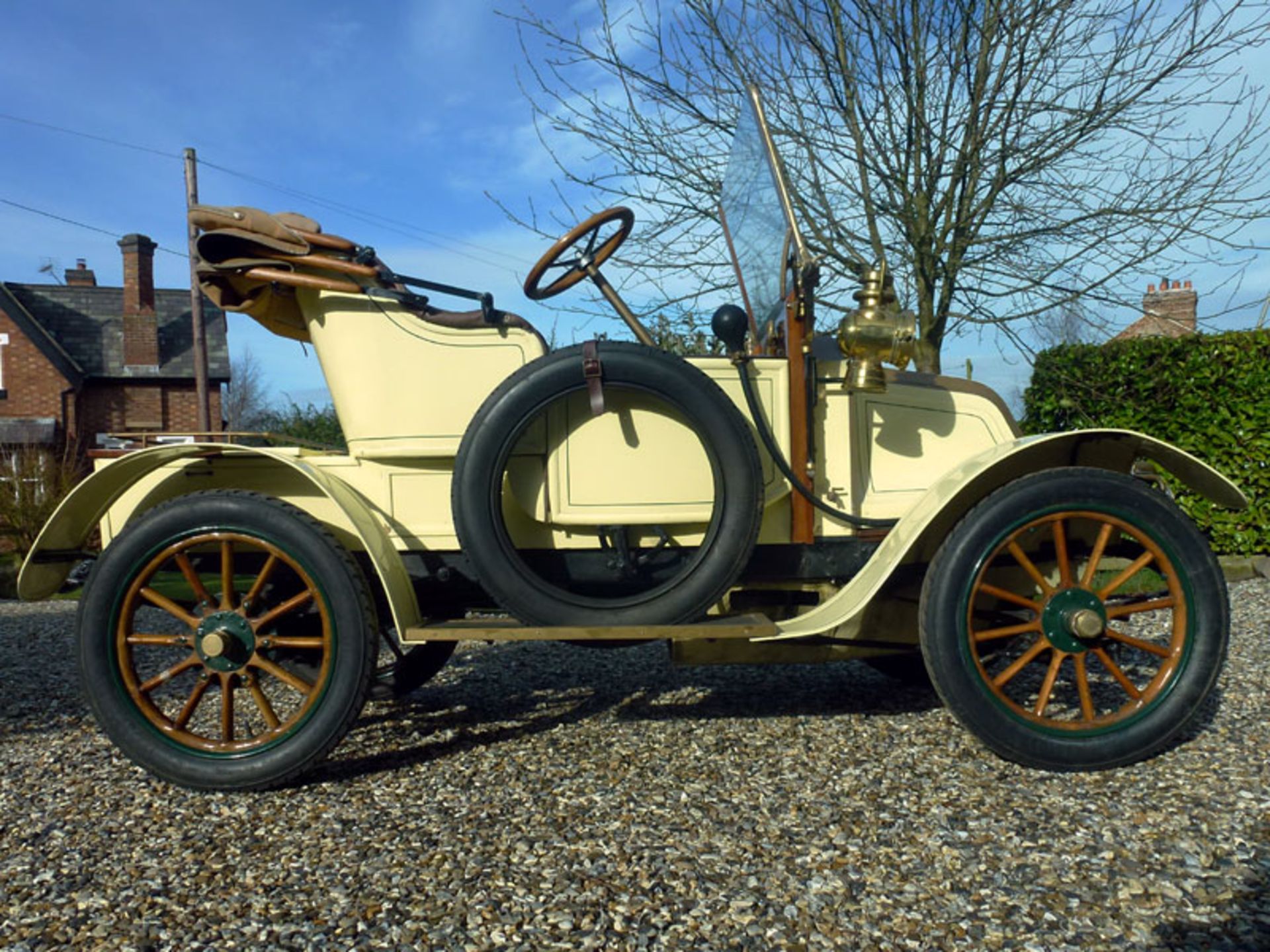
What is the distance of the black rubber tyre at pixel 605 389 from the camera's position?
2.72m

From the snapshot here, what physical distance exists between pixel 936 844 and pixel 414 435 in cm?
186

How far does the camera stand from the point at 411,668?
12.5 feet

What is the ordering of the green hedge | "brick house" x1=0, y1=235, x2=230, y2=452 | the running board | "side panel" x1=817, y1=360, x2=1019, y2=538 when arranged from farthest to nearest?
"brick house" x1=0, y1=235, x2=230, y2=452 < the green hedge < "side panel" x1=817, y1=360, x2=1019, y2=538 < the running board

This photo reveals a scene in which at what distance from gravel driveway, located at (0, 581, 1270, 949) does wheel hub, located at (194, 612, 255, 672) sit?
385 mm

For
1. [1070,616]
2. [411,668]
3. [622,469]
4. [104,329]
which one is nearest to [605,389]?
[622,469]

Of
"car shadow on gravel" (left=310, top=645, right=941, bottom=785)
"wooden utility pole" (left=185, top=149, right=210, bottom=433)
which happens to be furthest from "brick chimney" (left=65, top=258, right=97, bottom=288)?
"car shadow on gravel" (left=310, top=645, right=941, bottom=785)

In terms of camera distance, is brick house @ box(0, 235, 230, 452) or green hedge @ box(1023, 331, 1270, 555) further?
brick house @ box(0, 235, 230, 452)

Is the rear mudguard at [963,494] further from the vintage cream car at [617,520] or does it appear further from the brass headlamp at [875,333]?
the brass headlamp at [875,333]

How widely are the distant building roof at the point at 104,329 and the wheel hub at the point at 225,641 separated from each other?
1834 centimetres

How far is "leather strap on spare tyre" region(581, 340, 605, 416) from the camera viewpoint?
8.95 ft

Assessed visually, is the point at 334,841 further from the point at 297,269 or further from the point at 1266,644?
the point at 1266,644

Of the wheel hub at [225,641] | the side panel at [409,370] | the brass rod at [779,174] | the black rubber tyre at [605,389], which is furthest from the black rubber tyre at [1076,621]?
the wheel hub at [225,641]

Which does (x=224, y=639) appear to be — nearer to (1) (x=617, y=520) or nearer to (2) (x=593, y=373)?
(1) (x=617, y=520)

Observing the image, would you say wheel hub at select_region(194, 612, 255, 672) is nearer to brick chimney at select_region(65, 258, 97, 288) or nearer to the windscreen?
the windscreen
